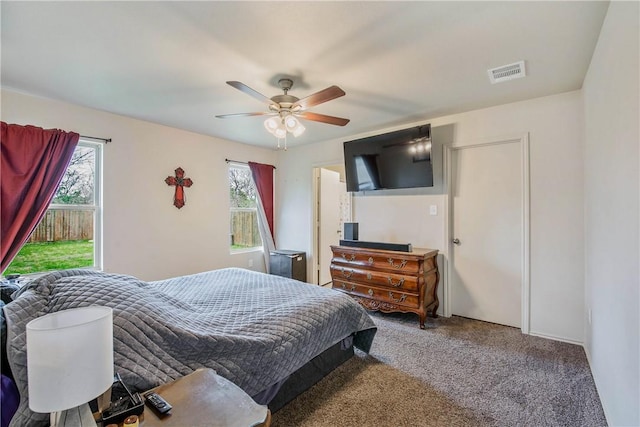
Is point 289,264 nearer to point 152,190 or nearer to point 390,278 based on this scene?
point 390,278

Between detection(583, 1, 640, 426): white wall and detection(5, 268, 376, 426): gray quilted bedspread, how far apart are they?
5.10ft

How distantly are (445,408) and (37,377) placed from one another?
2.08m

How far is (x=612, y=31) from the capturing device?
160 cm

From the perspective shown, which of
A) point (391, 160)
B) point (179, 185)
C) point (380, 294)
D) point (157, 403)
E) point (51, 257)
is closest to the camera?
point (157, 403)

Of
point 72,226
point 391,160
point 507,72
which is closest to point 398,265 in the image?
point 391,160

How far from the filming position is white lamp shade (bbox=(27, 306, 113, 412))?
78cm

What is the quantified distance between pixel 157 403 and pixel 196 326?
1.84ft

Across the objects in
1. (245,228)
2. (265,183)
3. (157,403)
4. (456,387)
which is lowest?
(456,387)

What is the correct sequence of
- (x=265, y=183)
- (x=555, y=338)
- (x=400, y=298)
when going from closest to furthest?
1. (x=555, y=338)
2. (x=400, y=298)
3. (x=265, y=183)

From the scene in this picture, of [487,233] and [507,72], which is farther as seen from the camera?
[487,233]

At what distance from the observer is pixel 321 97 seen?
2.21 m

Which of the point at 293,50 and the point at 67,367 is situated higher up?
the point at 293,50

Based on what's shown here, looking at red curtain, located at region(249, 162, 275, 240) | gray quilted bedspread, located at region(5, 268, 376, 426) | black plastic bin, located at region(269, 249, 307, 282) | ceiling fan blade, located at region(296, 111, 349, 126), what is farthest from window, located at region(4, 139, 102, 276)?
ceiling fan blade, located at region(296, 111, 349, 126)

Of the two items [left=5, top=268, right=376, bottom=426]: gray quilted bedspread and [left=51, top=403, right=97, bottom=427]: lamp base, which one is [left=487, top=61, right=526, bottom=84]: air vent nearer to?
[left=5, top=268, right=376, bottom=426]: gray quilted bedspread
